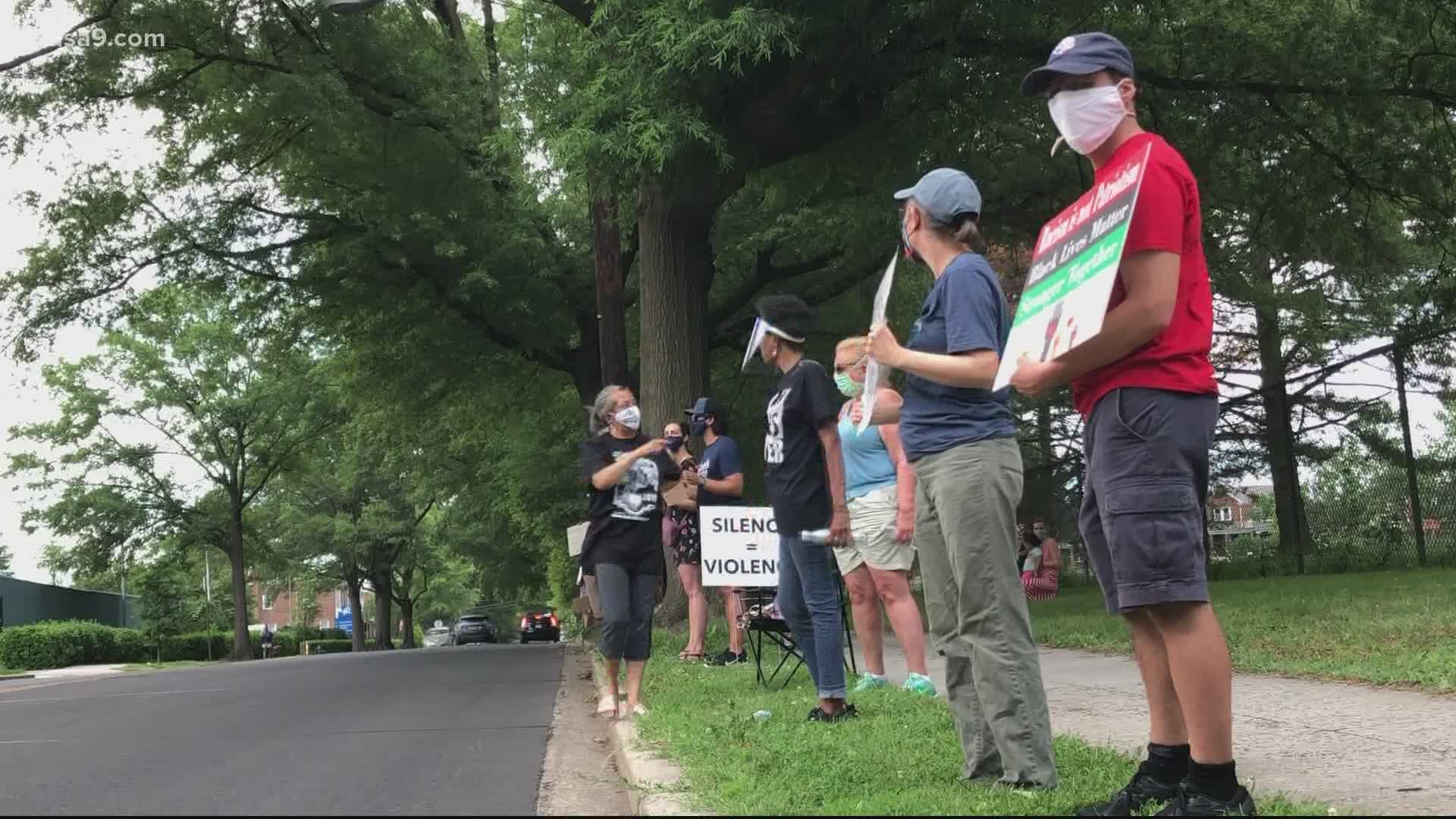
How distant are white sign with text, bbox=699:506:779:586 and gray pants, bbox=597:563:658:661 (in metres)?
0.96

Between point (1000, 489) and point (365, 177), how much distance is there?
50.9ft

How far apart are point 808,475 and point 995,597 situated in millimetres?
2280

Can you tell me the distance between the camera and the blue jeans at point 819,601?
19.8 feet

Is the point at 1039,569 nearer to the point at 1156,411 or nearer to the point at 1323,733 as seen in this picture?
the point at 1323,733

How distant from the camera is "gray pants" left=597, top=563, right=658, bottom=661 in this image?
682cm

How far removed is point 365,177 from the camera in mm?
17859

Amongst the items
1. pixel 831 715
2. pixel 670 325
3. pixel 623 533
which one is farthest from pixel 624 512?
pixel 670 325

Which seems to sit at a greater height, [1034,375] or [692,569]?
[1034,375]

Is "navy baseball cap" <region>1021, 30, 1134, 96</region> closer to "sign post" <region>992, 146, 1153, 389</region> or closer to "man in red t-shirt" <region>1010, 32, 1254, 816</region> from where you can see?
"man in red t-shirt" <region>1010, 32, 1254, 816</region>

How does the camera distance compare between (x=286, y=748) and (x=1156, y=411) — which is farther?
(x=286, y=748)

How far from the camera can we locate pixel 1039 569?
62.1ft

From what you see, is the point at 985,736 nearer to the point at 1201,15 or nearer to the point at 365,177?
the point at 1201,15

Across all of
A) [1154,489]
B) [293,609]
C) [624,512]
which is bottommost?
[293,609]

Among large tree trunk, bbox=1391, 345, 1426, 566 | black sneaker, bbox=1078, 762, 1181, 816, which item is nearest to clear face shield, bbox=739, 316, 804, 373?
black sneaker, bbox=1078, 762, 1181, 816
